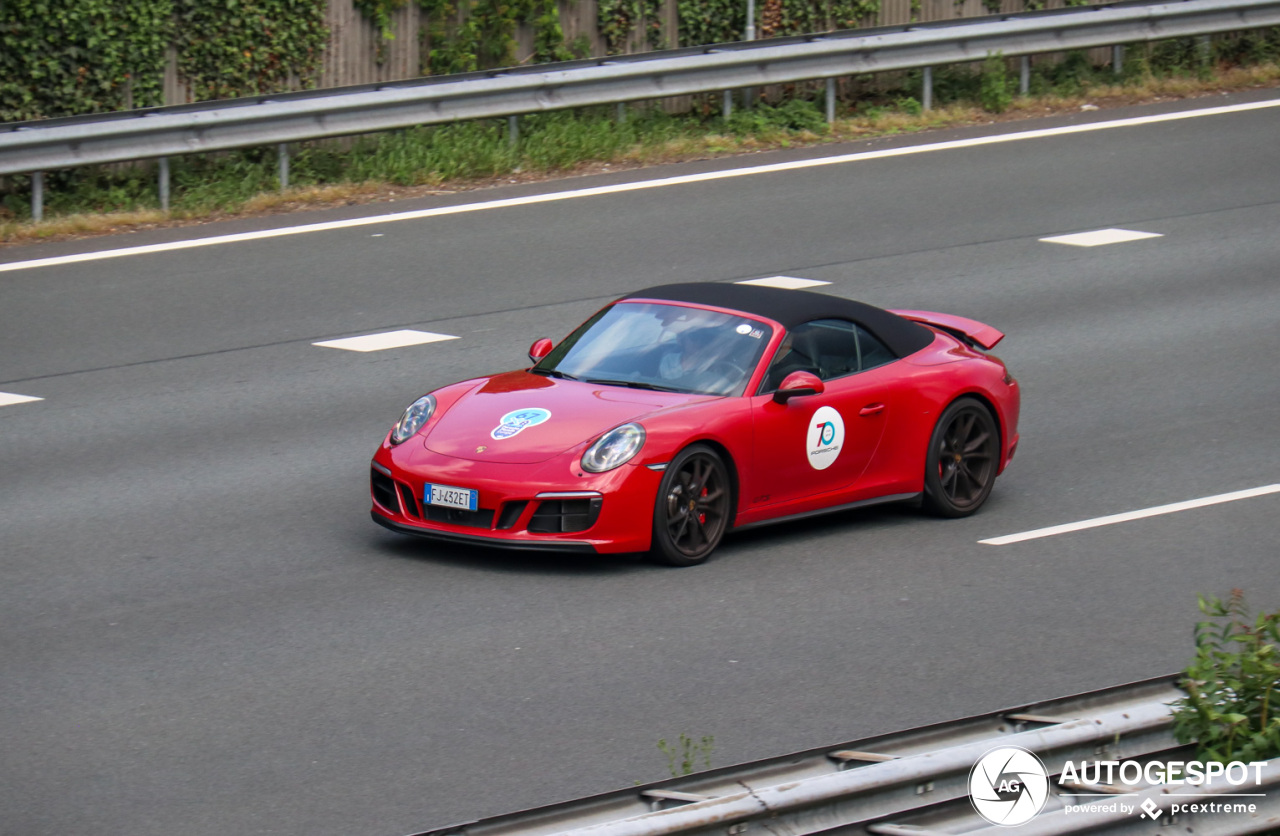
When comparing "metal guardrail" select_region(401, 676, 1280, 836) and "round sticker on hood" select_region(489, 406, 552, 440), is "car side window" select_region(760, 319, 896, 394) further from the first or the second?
"metal guardrail" select_region(401, 676, 1280, 836)

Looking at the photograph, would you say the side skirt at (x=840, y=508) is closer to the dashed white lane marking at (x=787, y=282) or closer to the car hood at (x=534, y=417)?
the car hood at (x=534, y=417)

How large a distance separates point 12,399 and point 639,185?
730cm

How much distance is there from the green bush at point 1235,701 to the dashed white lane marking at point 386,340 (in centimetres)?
775

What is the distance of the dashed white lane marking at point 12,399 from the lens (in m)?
11.3

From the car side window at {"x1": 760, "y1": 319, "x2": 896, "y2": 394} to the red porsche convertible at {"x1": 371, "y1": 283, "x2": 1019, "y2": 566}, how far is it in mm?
10

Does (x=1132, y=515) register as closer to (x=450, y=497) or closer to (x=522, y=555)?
(x=522, y=555)

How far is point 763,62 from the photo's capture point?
18.7 m

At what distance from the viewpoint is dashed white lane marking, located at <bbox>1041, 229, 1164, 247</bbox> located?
15.4m

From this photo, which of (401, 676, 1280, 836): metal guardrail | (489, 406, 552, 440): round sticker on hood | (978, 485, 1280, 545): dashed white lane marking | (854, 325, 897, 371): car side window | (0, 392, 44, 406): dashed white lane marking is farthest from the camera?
(0, 392, 44, 406): dashed white lane marking

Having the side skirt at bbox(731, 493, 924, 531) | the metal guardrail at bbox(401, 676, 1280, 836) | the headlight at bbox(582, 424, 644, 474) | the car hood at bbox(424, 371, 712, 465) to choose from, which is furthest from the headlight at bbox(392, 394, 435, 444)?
the metal guardrail at bbox(401, 676, 1280, 836)

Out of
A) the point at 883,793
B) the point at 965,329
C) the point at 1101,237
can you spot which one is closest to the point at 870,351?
the point at 965,329

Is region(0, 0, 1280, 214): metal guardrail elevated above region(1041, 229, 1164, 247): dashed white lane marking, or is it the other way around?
region(0, 0, 1280, 214): metal guardrail

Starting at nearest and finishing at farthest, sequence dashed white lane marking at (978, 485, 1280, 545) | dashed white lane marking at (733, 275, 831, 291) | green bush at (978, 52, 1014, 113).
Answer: dashed white lane marking at (978, 485, 1280, 545) → dashed white lane marking at (733, 275, 831, 291) → green bush at (978, 52, 1014, 113)

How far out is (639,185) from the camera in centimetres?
1705
